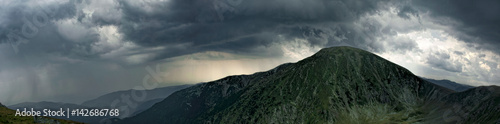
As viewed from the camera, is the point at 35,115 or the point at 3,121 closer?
the point at 3,121

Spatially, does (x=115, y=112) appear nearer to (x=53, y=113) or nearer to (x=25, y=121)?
(x=53, y=113)

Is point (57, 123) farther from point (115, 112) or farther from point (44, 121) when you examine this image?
point (115, 112)

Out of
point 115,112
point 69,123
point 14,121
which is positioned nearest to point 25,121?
point 14,121

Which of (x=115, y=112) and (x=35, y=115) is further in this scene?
(x=35, y=115)

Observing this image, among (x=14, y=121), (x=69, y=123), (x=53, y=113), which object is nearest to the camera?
(x=53, y=113)

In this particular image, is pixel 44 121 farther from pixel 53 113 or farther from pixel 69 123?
pixel 53 113

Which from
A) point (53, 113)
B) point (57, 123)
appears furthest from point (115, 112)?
point (57, 123)

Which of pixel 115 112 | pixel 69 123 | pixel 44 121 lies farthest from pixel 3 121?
pixel 115 112

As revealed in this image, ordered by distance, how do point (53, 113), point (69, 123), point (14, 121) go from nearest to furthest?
point (53, 113) → point (14, 121) → point (69, 123)
